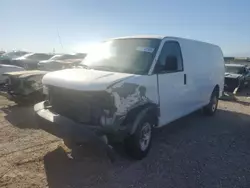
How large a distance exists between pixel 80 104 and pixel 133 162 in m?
1.41

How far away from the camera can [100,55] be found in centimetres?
548

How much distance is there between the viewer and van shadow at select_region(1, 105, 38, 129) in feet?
21.6

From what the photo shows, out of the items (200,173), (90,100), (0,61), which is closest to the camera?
(90,100)

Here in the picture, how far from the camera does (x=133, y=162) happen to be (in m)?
4.62

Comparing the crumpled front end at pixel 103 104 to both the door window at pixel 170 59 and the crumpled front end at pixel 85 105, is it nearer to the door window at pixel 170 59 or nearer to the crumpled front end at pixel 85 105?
the crumpled front end at pixel 85 105

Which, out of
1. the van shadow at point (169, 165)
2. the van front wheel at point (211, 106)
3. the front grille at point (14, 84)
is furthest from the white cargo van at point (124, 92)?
the front grille at point (14, 84)

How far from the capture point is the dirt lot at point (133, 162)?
397cm

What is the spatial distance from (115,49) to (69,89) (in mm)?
1657

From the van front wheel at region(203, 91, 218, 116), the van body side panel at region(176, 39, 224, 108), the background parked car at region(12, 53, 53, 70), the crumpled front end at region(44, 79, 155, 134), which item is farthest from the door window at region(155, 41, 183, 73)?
the background parked car at region(12, 53, 53, 70)

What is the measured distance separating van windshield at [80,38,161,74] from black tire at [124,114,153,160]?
88cm

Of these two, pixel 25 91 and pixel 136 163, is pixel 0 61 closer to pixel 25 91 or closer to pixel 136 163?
pixel 25 91

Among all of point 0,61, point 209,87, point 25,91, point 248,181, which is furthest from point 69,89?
point 0,61

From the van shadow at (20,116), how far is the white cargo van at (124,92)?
76.9 inches

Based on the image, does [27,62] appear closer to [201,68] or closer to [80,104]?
[201,68]
